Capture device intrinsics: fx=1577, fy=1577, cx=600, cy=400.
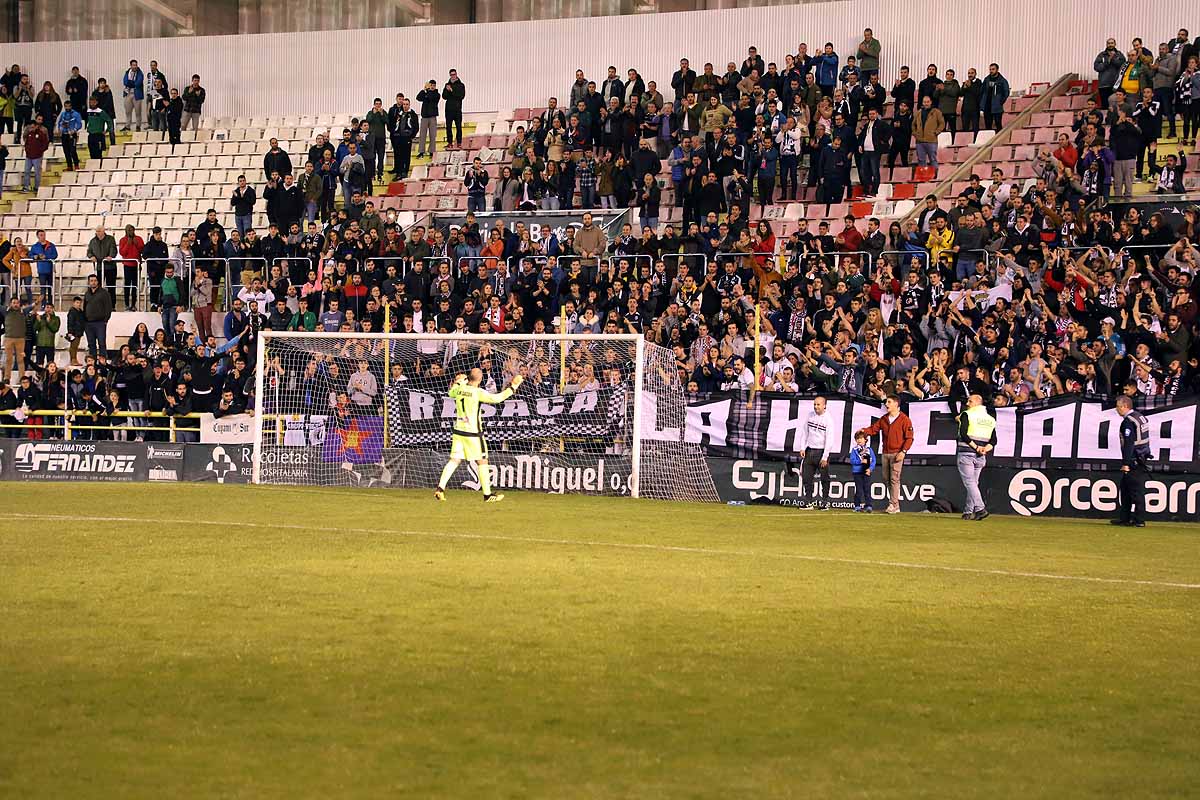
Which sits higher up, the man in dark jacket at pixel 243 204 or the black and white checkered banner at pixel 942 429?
the man in dark jacket at pixel 243 204

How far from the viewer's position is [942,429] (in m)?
22.0

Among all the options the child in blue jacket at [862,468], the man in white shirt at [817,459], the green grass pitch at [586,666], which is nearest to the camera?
the green grass pitch at [586,666]

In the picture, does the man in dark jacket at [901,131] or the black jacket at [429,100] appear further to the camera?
the black jacket at [429,100]

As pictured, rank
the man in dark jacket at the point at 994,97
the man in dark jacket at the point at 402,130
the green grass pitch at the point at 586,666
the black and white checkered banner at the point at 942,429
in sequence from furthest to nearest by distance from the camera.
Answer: the man in dark jacket at the point at 402,130, the man in dark jacket at the point at 994,97, the black and white checkered banner at the point at 942,429, the green grass pitch at the point at 586,666

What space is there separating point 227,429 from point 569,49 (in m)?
15.2

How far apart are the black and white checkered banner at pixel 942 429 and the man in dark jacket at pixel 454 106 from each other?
47.2ft

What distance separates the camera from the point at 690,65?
36.2m

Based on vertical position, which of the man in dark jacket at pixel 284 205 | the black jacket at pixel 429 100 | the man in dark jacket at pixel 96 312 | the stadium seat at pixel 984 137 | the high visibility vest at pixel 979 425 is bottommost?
the high visibility vest at pixel 979 425

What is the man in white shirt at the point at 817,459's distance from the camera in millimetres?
22156

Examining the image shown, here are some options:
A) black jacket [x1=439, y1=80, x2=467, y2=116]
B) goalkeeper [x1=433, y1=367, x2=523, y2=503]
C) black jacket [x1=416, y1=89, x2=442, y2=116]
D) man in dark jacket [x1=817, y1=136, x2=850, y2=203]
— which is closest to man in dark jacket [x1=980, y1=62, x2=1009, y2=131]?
man in dark jacket [x1=817, y1=136, x2=850, y2=203]

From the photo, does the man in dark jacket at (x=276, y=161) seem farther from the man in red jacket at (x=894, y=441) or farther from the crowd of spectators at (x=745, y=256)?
the man in red jacket at (x=894, y=441)

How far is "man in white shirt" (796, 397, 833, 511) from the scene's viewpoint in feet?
72.7

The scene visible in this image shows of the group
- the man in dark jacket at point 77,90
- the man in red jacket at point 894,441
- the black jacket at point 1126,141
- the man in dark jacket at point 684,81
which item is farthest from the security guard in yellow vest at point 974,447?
the man in dark jacket at point 77,90

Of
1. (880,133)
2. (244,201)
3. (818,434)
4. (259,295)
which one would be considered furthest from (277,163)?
(818,434)
